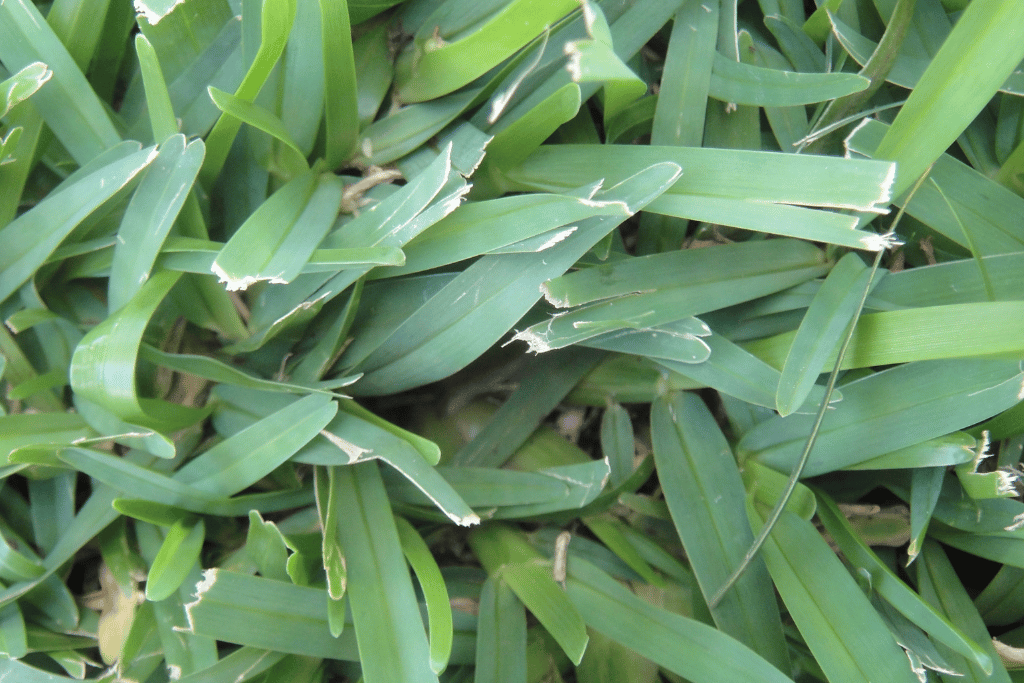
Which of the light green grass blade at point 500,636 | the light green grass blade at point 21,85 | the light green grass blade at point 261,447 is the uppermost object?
the light green grass blade at point 21,85

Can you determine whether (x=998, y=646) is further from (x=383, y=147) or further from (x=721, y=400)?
(x=383, y=147)

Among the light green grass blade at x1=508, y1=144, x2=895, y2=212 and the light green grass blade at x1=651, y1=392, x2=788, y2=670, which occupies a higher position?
the light green grass blade at x1=508, y1=144, x2=895, y2=212

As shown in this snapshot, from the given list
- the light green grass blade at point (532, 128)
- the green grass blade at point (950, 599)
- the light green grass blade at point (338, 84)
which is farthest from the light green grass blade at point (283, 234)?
the green grass blade at point (950, 599)

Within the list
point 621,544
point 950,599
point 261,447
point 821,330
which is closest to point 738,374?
point 821,330

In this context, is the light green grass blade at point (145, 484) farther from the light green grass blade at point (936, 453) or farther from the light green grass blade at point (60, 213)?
the light green grass blade at point (936, 453)

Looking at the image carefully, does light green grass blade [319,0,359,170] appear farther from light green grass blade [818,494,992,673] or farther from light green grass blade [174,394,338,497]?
light green grass blade [818,494,992,673]

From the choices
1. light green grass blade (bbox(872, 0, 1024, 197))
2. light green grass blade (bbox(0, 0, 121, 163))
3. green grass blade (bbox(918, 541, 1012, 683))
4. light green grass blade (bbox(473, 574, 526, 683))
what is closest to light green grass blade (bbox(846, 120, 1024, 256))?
light green grass blade (bbox(872, 0, 1024, 197))
